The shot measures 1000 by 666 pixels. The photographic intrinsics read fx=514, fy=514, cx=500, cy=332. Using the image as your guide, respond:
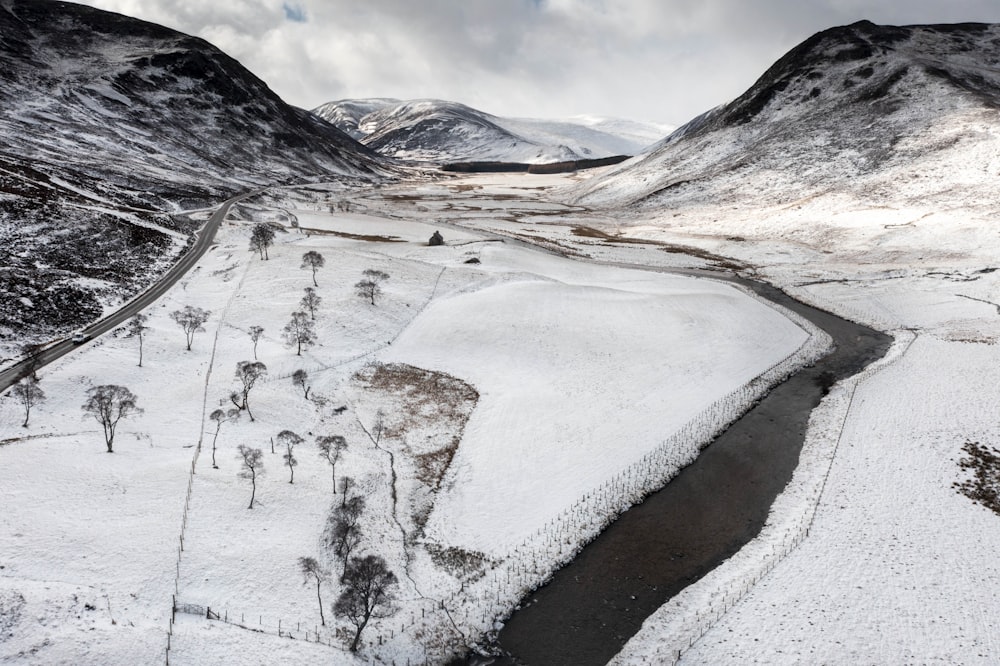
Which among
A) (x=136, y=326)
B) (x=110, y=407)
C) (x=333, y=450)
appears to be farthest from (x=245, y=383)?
(x=136, y=326)

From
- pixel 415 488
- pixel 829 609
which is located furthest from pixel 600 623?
pixel 415 488

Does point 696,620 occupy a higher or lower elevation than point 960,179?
lower

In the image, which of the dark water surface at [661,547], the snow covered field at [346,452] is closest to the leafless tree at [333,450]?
the snow covered field at [346,452]

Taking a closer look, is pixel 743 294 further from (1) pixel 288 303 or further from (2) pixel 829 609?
(1) pixel 288 303

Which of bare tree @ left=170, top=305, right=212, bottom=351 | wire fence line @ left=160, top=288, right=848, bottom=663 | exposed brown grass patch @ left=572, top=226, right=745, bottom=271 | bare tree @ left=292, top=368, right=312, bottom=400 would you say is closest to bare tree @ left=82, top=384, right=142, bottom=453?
bare tree @ left=292, top=368, right=312, bottom=400

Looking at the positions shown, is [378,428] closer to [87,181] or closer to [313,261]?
[313,261]

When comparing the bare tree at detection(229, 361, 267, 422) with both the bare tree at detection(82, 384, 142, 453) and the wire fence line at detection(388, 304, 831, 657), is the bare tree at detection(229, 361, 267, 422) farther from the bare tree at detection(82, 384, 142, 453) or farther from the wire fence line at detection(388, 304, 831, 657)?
the wire fence line at detection(388, 304, 831, 657)
